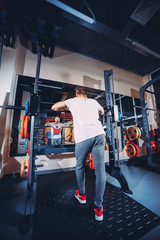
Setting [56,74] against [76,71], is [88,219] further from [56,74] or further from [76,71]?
[76,71]

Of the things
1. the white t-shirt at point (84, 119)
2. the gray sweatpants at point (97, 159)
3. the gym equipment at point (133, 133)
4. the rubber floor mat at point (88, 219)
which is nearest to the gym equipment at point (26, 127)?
the white t-shirt at point (84, 119)

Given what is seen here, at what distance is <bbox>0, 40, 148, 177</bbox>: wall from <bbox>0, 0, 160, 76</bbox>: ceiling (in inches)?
10.3

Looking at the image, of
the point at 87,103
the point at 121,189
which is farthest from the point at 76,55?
the point at 121,189

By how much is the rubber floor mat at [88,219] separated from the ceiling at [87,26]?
2.77 meters

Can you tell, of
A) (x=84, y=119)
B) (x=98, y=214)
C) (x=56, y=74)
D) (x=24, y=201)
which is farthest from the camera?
(x=56, y=74)

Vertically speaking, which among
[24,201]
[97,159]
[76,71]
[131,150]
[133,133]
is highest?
[76,71]

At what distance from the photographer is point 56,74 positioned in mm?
3107

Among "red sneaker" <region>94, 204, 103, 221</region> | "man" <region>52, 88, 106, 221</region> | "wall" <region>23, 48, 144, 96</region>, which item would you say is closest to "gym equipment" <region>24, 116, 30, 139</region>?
"man" <region>52, 88, 106, 221</region>

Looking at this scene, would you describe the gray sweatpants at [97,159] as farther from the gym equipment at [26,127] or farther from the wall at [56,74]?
the wall at [56,74]

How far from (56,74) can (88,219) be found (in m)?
3.34

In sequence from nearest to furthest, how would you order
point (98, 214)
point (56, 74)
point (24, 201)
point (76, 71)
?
point (98, 214)
point (24, 201)
point (56, 74)
point (76, 71)

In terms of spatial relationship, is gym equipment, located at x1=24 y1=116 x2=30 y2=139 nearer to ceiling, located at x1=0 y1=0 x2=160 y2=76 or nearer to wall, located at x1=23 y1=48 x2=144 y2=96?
A: ceiling, located at x1=0 y1=0 x2=160 y2=76

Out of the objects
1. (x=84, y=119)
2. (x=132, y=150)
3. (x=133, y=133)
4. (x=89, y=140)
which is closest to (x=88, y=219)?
(x=89, y=140)

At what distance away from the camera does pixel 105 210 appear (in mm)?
1312
